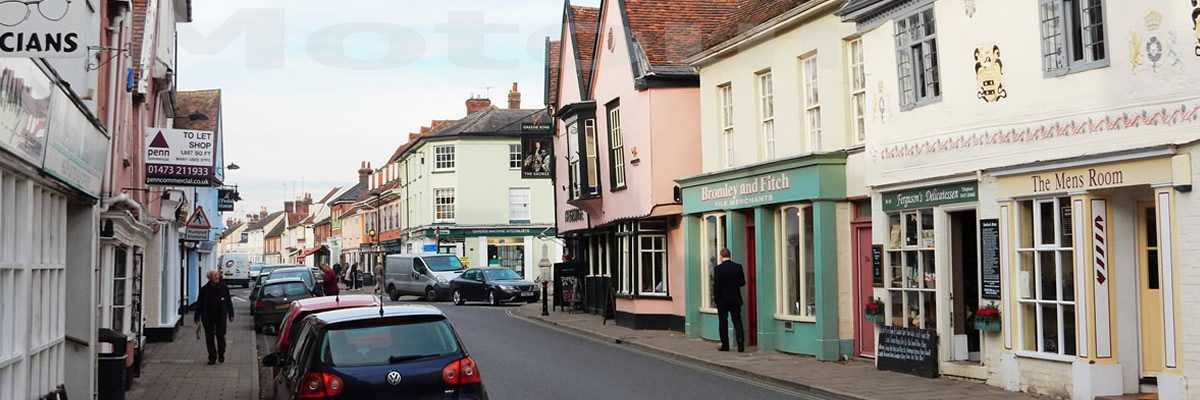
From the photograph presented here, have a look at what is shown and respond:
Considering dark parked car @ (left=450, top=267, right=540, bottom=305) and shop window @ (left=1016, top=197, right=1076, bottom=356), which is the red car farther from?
dark parked car @ (left=450, top=267, right=540, bottom=305)

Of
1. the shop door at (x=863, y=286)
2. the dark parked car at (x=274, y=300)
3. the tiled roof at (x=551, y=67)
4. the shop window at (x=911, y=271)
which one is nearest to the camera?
the shop window at (x=911, y=271)

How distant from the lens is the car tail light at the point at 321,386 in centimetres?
984

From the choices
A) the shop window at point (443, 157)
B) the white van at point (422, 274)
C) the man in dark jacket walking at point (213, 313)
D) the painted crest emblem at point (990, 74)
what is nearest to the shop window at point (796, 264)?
the painted crest emblem at point (990, 74)

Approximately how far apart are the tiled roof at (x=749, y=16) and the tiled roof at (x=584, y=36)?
7.45 m

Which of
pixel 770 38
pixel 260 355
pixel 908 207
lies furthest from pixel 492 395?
pixel 260 355

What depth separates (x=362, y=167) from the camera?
4006 inches

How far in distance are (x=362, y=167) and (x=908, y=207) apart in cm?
8846

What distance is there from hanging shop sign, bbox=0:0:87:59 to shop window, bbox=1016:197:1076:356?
10.4 meters

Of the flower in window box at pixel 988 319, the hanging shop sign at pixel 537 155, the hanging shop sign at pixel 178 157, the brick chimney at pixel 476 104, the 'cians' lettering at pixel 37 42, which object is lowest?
the flower in window box at pixel 988 319

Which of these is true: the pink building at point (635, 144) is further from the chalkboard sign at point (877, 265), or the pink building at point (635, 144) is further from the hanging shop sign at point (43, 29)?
the hanging shop sign at point (43, 29)

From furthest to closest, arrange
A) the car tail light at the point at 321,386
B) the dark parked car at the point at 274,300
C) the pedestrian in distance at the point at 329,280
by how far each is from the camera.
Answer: the dark parked car at the point at 274,300 < the pedestrian in distance at the point at 329,280 < the car tail light at the point at 321,386

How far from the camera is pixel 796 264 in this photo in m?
20.6

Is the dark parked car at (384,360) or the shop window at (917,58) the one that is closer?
the dark parked car at (384,360)

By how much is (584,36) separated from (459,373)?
2432 centimetres
